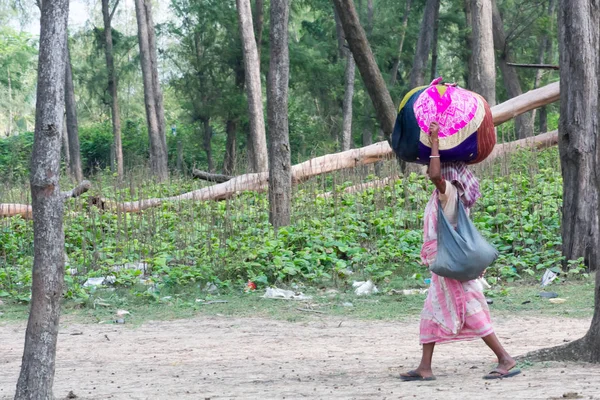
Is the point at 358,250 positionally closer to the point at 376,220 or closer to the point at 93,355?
the point at 376,220

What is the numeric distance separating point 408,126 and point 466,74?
26.8 metres

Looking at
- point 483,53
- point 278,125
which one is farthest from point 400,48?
point 278,125

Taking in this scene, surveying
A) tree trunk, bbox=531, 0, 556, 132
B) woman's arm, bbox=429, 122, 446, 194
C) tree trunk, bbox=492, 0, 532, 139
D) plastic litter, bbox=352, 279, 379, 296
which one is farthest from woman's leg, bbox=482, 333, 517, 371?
tree trunk, bbox=531, 0, 556, 132

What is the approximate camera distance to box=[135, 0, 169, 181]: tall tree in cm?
2342

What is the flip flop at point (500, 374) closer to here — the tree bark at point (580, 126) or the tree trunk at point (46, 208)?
the tree trunk at point (46, 208)

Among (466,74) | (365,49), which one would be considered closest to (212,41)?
(466,74)

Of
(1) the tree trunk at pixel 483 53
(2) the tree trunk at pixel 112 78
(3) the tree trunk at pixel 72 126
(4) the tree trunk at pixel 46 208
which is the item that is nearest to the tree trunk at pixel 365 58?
(1) the tree trunk at pixel 483 53

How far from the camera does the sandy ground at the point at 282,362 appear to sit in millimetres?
4488

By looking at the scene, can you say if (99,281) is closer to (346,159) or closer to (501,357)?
(501,357)

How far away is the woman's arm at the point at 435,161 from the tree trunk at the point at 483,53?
46.8 ft

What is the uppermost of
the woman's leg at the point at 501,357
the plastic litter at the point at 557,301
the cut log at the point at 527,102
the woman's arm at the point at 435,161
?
the cut log at the point at 527,102

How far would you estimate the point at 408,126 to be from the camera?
15.6ft

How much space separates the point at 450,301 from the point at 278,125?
6281 millimetres

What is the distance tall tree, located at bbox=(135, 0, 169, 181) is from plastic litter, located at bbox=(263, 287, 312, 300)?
1475 centimetres
